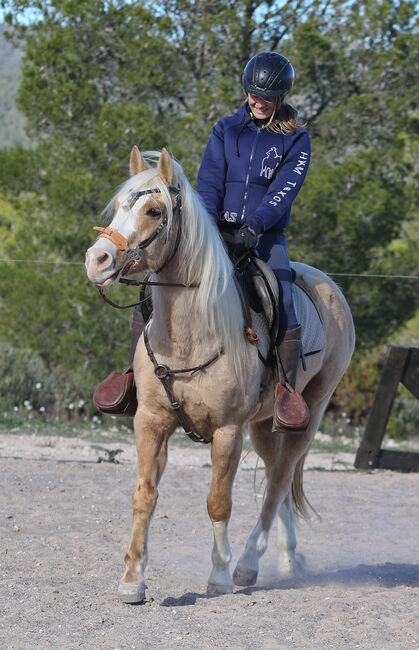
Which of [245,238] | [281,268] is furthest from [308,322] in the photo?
[245,238]

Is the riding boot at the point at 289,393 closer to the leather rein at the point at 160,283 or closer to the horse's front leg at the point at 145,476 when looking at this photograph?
the leather rein at the point at 160,283

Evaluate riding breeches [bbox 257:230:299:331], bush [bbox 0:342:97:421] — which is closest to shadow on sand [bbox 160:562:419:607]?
riding breeches [bbox 257:230:299:331]

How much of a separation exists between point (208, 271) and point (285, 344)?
764 mm

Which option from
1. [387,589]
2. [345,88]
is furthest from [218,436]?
[345,88]

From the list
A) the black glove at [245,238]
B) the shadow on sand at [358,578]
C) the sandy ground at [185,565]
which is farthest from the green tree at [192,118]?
the black glove at [245,238]

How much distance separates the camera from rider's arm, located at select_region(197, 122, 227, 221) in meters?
5.00

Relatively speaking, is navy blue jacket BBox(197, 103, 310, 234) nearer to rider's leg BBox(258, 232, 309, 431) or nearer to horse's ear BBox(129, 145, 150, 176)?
rider's leg BBox(258, 232, 309, 431)

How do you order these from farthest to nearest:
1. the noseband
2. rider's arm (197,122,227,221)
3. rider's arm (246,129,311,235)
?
rider's arm (197,122,227,221) → rider's arm (246,129,311,235) → the noseband

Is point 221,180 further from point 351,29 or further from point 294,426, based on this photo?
point 351,29

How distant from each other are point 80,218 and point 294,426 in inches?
417

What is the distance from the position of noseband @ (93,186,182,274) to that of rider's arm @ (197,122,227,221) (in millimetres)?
663

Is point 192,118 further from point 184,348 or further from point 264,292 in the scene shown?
point 184,348

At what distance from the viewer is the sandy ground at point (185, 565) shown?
3.81 metres

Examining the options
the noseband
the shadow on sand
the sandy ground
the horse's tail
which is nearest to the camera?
the sandy ground
